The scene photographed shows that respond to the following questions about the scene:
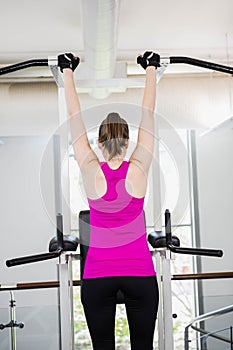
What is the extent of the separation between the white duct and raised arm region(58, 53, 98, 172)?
0.75 meters

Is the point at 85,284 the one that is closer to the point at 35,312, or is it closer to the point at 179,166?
the point at 179,166

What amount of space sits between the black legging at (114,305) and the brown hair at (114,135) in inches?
18.2

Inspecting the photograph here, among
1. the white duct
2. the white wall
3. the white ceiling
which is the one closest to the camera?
the white duct

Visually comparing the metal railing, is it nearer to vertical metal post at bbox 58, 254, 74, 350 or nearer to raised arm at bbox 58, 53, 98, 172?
vertical metal post at bbox 58, 254, 74, 350

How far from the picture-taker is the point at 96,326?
211cm

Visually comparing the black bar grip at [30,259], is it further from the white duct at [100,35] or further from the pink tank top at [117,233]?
the white duct at [100,35]

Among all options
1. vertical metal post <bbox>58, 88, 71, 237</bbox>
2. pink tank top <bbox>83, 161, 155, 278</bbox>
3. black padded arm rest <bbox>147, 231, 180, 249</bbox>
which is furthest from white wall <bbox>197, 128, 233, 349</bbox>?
pink tank top <bbox>83, 161, 155, 278</bbox>

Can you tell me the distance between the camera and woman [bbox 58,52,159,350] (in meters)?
1.98

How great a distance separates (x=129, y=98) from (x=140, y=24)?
3.19ft

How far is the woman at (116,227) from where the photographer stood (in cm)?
198

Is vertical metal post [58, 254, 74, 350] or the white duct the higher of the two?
the white duct

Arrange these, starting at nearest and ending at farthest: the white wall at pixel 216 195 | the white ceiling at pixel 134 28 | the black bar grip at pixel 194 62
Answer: the black bar grip at pixel 194 62 → the white ceiling at pixel 134 28 → the white wall at pixel 216 195

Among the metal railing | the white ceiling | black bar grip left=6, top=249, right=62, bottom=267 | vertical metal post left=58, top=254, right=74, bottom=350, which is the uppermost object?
the white ceiling

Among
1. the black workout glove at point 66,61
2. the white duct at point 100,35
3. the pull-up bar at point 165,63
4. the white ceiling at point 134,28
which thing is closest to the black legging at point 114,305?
the black workout glove at point 66,61
